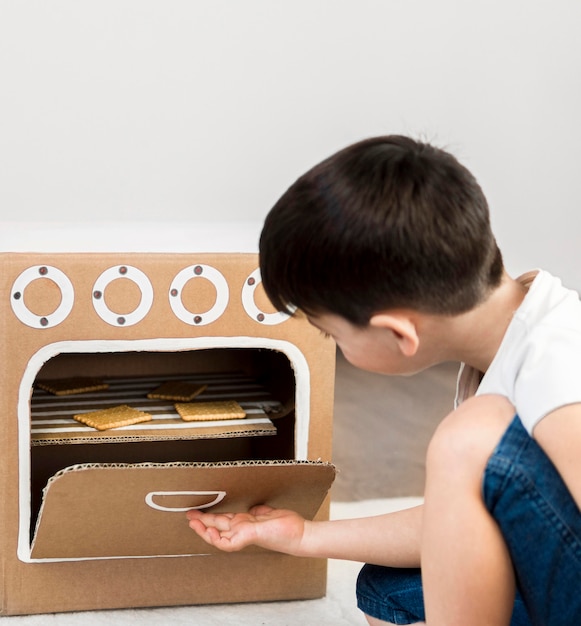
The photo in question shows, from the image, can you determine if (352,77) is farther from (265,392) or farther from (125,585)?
(125,585)

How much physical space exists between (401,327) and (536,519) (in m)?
0.16

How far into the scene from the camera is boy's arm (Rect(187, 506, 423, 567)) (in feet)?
2.75

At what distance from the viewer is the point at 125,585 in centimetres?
98

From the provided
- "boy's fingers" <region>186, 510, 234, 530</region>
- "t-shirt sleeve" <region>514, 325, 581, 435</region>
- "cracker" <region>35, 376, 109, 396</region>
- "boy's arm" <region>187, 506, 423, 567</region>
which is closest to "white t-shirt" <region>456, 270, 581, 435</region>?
"t-shirt sleeve" <region>514, 325, 581, 435</region>

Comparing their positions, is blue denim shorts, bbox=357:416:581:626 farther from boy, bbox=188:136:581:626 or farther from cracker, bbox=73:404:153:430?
cracker, bbox=73:404:153:430

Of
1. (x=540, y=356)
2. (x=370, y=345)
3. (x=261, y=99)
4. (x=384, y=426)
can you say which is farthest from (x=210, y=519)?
(x=261, y=99)

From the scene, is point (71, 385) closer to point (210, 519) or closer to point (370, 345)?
point (210, 519)

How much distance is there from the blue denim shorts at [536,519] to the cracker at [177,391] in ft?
1.71

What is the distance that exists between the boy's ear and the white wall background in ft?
2.15

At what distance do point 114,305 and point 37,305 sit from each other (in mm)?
74

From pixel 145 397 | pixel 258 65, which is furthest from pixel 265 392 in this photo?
pixel 258 65

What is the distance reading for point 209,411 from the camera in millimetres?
1018

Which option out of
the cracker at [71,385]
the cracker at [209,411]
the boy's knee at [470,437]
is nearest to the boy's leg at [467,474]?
the boy's knee at [470,437]

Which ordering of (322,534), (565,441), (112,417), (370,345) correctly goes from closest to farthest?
(565,441), (370,345), (322,534), (112,417)
